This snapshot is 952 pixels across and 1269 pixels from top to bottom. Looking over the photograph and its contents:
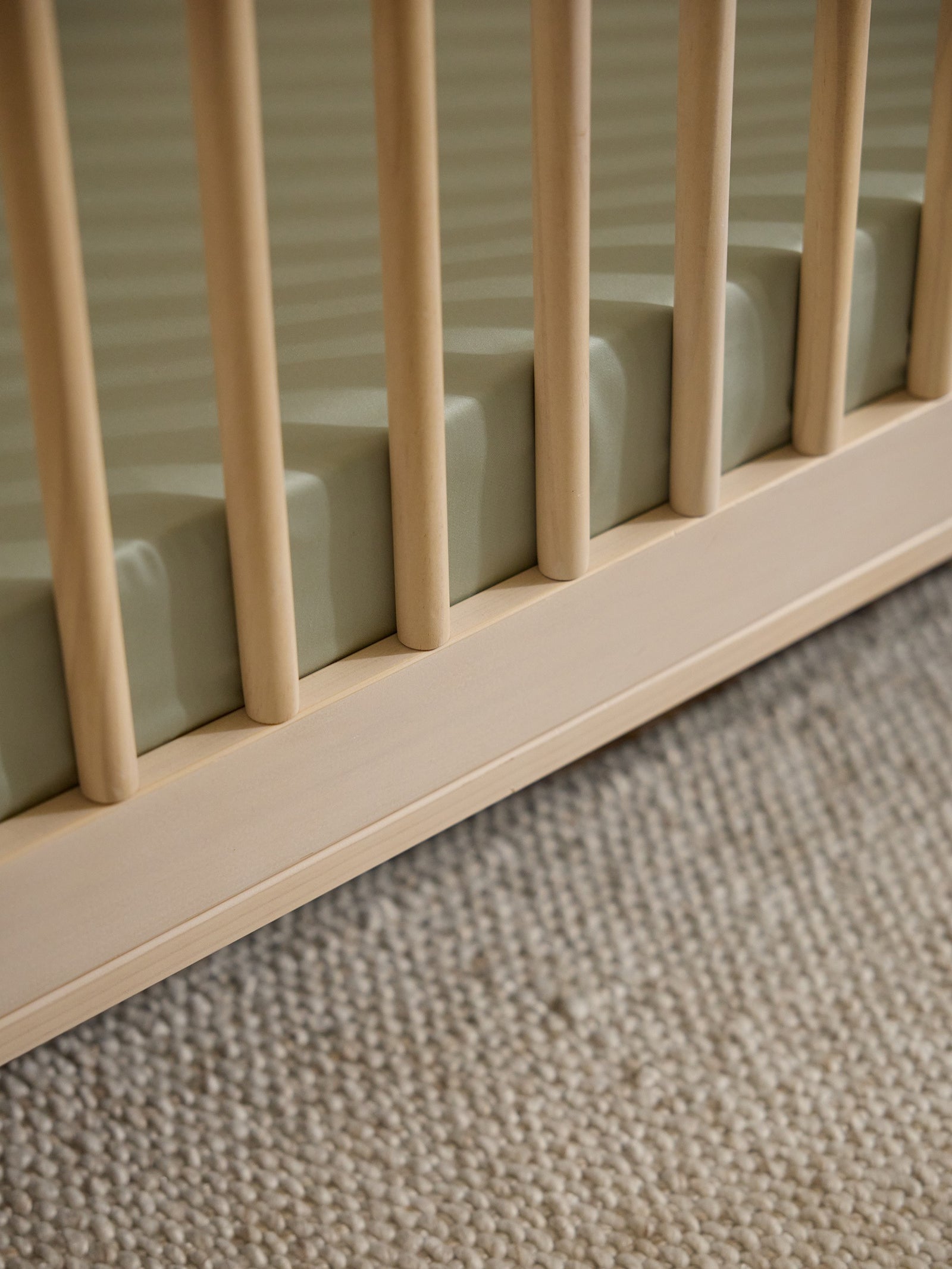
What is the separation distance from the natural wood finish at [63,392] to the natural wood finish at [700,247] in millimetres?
248

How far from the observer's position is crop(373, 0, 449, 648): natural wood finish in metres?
0.45

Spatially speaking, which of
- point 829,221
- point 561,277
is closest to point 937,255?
point 829,221

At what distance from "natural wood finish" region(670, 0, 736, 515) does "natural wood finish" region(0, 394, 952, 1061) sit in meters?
0.03

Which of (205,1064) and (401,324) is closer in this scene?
(401,324)

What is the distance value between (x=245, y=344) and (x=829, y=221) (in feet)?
1.00

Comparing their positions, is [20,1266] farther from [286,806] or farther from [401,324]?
[401,324]

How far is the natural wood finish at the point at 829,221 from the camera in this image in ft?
1.90

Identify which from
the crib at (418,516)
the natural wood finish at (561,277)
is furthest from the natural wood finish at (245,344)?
the natural wood finish at (561,277)

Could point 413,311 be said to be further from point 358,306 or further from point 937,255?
point 937,255

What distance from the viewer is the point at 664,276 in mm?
632

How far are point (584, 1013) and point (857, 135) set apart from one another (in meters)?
0.47

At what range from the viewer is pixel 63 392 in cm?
43

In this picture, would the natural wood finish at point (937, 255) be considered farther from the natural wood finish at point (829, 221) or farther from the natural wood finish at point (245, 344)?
the natural wood finish at point (245, 344)

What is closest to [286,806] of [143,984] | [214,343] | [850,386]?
[143,984]
